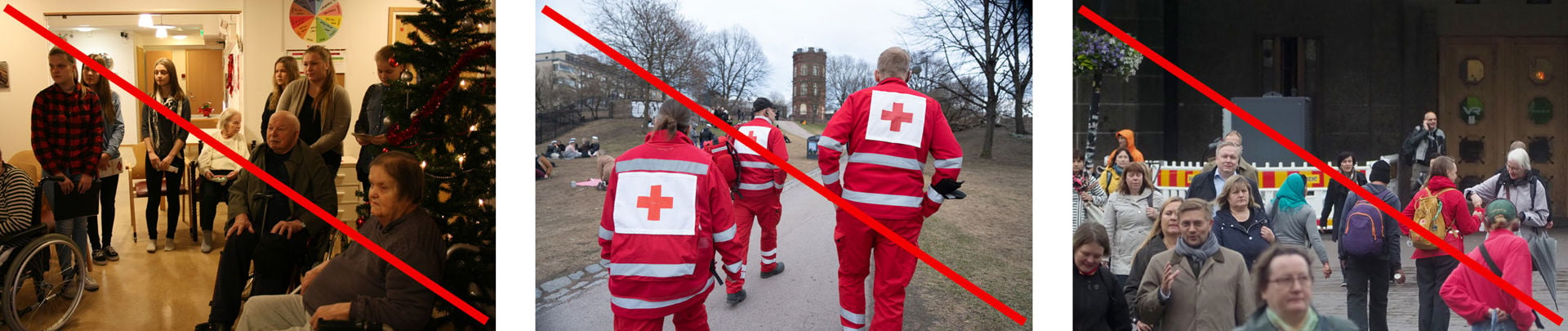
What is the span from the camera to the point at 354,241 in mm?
3947

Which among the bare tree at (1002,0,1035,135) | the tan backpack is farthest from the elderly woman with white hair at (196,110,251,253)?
the tan backpack

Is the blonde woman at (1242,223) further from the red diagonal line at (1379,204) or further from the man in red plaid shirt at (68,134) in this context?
the man in red plaid shirt at (68,134)

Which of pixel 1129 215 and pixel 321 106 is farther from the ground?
pixel 321 106

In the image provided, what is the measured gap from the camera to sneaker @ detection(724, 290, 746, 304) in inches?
177

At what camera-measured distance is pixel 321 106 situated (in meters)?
4.19

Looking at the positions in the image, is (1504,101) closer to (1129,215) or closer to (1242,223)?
(1242,223)

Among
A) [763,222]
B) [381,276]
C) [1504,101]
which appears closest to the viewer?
[381,276]

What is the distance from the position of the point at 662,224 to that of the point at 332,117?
→ 1595 millimetres

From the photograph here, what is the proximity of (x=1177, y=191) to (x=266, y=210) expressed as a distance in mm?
3720

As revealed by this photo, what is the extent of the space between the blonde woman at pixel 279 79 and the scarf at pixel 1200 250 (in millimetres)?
3562

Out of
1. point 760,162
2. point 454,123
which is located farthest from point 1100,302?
point 454,123

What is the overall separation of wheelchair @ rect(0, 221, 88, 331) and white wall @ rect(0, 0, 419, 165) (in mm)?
333

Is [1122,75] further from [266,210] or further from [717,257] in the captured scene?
[266,210]

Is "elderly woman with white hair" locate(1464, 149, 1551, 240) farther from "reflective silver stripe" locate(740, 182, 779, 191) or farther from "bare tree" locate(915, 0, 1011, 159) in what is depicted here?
"reflective silver stripe" locate(740, 182, 779, 191)
